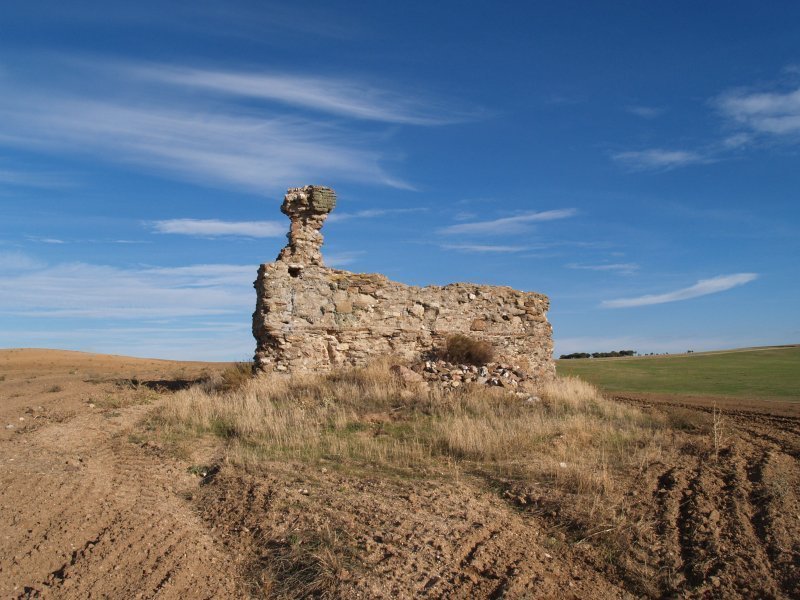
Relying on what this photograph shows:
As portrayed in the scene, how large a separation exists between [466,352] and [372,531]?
11.0 metres

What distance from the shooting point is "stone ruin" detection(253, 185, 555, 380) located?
50.5 ft

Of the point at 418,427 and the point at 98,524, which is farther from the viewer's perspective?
the point at 418,427

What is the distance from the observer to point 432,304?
1702 cm

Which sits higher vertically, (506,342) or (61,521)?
(506,342)

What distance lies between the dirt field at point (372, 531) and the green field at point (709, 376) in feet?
35.8

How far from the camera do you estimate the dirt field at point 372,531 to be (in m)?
4.77

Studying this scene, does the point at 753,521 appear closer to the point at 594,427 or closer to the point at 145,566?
the point at 594,427

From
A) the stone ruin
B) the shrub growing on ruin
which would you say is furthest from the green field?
the shrub growing on ruin

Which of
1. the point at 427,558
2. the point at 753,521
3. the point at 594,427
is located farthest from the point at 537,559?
the point at 594,427

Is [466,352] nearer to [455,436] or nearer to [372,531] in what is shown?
[455,436]

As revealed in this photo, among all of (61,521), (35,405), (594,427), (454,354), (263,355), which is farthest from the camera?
(454,354)

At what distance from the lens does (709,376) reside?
2312 centimetres

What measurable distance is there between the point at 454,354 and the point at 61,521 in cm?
1146

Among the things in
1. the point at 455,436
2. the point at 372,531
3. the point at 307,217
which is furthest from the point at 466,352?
the point at 372,531
